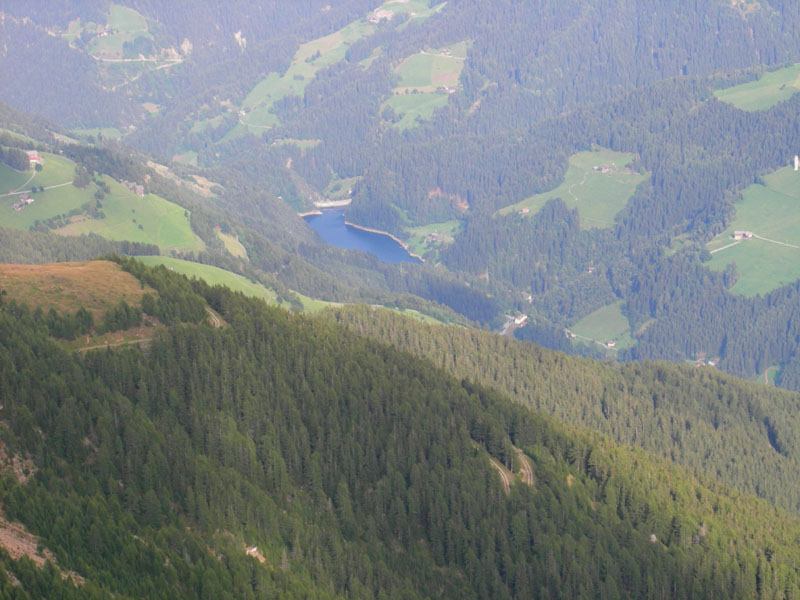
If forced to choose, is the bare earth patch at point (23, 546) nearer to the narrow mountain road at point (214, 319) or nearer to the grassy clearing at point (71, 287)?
the grassy clearing at point (71, 287)

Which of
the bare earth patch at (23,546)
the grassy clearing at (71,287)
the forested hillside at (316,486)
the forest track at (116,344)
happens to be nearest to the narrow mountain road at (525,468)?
the forested hillside at (316,486)

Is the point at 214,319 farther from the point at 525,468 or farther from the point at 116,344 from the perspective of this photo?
the point at 525,468

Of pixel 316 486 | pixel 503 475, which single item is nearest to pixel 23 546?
pixel 316 486

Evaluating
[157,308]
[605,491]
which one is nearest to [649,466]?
[605,491]

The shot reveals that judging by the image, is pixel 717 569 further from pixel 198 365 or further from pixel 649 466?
pixel 198 365

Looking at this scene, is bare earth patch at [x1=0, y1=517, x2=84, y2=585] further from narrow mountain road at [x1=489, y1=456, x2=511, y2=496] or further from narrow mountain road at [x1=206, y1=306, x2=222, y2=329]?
narrow mountain road at [x1=489, y1=456, x2=511, y2=496]

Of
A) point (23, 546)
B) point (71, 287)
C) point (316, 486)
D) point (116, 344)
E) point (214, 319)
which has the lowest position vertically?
point (316, 486)

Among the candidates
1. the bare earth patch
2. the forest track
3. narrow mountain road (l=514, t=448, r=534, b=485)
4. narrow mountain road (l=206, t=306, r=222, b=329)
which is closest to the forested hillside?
the bare earth patch
